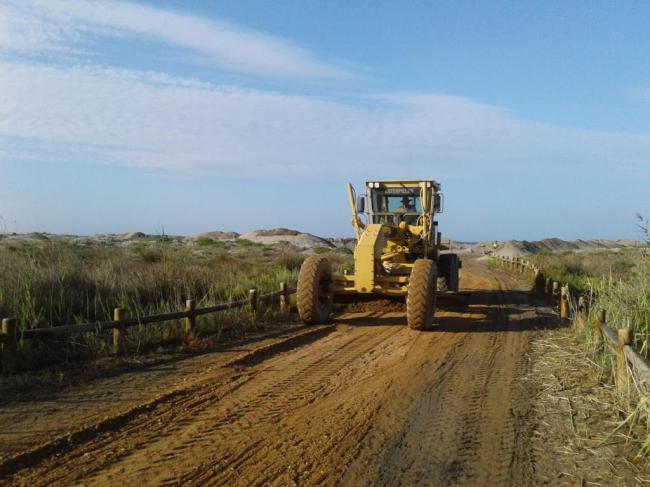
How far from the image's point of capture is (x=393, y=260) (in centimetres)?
1353

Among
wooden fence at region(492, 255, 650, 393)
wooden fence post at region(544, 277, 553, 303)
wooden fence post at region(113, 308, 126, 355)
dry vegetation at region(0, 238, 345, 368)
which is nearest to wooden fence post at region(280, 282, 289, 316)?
dry vegetation at region(0, 238, 345, 368)

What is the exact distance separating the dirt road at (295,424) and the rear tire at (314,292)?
2472 mm

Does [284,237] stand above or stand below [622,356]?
above

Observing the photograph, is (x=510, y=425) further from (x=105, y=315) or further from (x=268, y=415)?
(x=105, y=315)

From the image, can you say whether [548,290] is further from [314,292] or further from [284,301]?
[314,292]

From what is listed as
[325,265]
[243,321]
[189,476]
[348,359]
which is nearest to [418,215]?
[325,265]

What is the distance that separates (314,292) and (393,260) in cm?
264

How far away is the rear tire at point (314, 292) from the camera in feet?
38.2

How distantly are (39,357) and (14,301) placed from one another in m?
1.58

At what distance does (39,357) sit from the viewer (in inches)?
308

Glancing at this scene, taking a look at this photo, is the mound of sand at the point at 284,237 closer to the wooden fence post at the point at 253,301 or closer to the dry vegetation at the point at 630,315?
the wooden fence post at the point at 253,301

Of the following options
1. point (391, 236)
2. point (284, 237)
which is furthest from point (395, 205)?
point (284, 237)

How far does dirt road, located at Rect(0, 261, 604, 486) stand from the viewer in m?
4.63

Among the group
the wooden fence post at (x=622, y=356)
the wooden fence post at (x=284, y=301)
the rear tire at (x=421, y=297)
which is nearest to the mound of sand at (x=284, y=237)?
the wooden fence post at (x=284, y=301)
